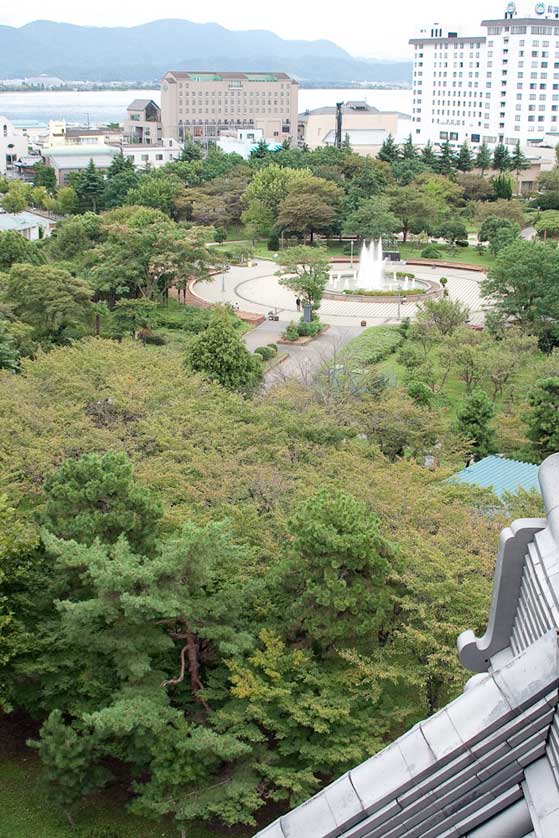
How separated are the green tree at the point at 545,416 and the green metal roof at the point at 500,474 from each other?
1.31m

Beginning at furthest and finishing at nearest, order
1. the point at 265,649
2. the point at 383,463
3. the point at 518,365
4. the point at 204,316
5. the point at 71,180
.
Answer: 1. the point at 71,180
2. the point at 204,316
3. the point at 518,365
4. the point at 383,463
5. the point at 265,649

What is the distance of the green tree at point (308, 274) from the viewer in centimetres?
3384

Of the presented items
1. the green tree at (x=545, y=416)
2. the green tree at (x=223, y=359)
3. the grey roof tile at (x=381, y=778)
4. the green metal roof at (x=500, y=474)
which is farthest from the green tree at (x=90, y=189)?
the grey roof tile at (x=381, y=778)

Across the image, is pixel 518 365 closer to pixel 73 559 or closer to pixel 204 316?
pixel 204 316

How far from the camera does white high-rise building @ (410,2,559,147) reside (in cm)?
8388

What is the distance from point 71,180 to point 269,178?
48.1ft

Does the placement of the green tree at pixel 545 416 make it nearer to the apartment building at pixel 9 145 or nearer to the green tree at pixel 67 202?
the green tree at pixel 67 202

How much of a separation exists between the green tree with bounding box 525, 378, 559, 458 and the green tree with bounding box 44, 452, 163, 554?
9.89 meters

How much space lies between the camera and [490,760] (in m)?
4.04

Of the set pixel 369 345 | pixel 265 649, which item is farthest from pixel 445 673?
pixel 369 345

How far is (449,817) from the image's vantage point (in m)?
4.20

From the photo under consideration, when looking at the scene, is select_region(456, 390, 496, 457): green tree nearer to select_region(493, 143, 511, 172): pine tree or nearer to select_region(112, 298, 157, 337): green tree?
select_region(112, 298, 157, 337): green tree

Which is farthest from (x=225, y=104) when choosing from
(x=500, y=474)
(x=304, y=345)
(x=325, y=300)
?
(x=500, y=474)

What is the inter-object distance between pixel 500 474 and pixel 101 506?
8267mm
